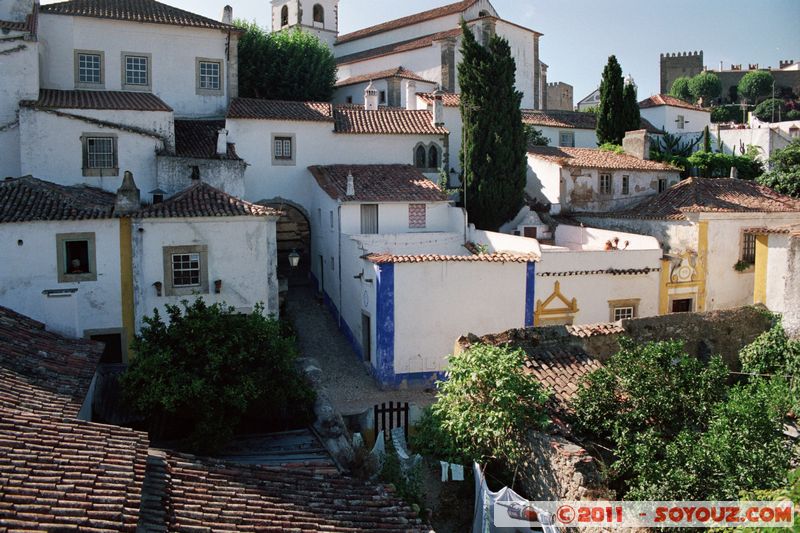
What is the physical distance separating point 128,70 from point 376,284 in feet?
51.1

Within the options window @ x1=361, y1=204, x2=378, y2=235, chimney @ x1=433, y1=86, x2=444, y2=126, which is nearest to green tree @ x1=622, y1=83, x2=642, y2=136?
chimney @ x1=433, y1=86, x2=444, y2=126

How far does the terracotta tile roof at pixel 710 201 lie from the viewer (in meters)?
27.7

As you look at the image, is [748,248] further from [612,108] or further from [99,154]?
[99,154]

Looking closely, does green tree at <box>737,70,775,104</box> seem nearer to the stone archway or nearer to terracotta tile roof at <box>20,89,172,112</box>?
the stone archway

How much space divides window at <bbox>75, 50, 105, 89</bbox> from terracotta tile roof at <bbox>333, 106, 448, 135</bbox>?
30.5ft

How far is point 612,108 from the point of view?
3931cm

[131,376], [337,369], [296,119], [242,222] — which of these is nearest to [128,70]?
[296,119]

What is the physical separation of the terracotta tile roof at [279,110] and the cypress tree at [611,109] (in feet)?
51.0

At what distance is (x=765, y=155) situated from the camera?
4131 cm

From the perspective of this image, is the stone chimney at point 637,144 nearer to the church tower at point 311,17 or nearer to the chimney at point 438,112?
the chimney at point 438,112

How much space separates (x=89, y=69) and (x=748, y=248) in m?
25.4

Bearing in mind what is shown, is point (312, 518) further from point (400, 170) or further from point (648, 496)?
point (400, 170)

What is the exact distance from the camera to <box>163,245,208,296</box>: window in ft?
63.6

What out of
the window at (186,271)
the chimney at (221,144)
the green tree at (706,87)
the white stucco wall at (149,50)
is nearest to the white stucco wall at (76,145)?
the chimney at (221,144)
